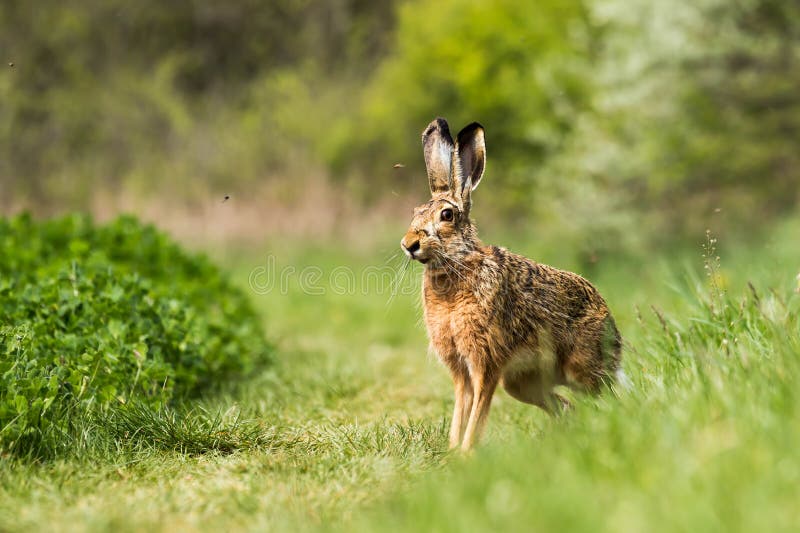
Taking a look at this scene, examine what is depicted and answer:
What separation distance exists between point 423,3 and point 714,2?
11121 millimetres

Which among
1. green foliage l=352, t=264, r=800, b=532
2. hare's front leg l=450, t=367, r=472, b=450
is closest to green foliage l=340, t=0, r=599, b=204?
hare's front leg l=450, t=367, r=472, b=450

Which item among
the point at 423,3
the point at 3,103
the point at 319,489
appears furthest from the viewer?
the point at 3,103

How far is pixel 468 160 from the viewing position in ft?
15.7

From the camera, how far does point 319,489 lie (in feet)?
12.9

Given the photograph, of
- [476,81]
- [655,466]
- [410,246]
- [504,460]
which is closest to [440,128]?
[410,246]

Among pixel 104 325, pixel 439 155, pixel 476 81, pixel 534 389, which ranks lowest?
pixel 104 325

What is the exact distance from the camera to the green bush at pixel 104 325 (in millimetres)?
4684

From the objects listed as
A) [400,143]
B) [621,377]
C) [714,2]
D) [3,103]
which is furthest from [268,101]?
[621,377]

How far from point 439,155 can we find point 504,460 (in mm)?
1878

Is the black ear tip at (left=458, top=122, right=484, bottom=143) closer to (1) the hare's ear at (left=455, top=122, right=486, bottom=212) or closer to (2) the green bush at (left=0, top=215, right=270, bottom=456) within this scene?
(1) the hare's ear at (left=455, top=122, right=486, bottom=212)

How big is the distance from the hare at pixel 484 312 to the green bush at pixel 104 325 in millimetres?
1766

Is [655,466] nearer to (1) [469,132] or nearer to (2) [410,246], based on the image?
(2) [410,246]

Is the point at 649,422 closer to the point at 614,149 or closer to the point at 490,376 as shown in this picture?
the point at 490,376

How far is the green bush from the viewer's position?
4684mm
